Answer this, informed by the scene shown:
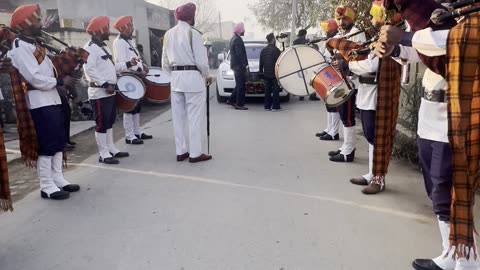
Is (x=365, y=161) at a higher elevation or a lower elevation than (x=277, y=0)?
lower

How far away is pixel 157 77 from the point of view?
6.70 meters

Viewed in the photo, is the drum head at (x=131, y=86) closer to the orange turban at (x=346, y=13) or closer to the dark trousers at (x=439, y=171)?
the orange turban at (x=346, y=13)

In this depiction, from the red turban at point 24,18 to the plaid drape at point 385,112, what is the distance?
11.4ft

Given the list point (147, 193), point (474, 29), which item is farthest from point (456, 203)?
point (147, 193)

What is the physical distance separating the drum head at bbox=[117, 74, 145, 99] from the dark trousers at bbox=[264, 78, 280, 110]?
15.3 ft

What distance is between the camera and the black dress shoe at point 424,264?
2.84 m

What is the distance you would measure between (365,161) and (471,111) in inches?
132

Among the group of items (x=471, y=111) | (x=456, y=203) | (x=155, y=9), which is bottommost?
(x=456, y=203)

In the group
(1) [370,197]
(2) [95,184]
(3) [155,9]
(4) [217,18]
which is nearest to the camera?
(1) [370,197]

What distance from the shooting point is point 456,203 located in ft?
8.30

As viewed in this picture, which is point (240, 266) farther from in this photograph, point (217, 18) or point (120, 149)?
point (217, 18)

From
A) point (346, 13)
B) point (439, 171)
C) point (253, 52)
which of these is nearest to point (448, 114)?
point (439, 171)

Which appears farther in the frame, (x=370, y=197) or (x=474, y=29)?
(x=370, y=197)

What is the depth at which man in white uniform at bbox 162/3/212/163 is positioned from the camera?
551cm
